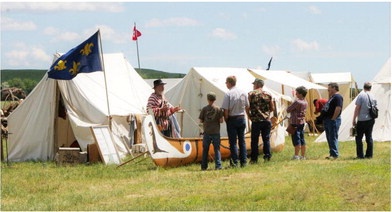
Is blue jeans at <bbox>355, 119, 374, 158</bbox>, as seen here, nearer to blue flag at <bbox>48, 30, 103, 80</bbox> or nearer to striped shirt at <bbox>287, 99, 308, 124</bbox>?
striped shirt at <bbox>287, 99, 308, 124</bbox>

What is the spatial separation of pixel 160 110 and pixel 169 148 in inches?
36.5

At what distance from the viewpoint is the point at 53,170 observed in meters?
12.8

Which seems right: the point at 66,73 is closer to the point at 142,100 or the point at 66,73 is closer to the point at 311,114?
the point at 142,100

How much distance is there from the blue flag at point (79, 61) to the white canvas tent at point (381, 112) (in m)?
6.73

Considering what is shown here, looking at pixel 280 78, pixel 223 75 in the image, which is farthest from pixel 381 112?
pixel 223 75

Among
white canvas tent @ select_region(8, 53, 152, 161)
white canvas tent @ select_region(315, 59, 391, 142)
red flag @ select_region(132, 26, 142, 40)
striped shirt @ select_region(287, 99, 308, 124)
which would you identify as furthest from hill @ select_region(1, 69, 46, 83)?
striped shirt @ select_region(287, 99, 308, 124)

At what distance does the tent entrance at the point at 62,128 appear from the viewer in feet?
51.4

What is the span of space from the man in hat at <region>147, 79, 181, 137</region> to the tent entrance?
3341 millimetres

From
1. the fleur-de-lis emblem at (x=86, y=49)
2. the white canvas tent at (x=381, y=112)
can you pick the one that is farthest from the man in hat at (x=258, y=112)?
the white canvas tent at (x=381, y=112)

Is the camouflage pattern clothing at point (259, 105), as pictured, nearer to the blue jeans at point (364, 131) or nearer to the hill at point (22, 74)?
the blue jeans at point (364, 131)

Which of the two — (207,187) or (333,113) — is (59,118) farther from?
(207,187)

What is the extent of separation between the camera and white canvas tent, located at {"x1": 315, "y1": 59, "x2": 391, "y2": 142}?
17.7 meters

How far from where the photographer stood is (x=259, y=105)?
12219 mm

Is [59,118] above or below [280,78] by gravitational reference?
below
